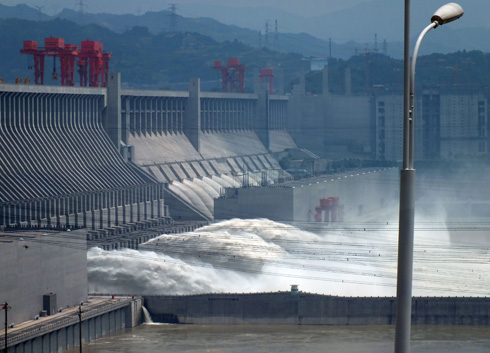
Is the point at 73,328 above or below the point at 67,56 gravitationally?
below

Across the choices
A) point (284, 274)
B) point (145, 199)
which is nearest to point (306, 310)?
point (284, 274)

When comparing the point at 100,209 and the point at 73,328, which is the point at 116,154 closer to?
the point at 100,209

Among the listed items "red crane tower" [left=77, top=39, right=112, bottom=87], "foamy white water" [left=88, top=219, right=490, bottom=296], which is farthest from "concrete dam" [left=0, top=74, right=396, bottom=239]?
"foamy white water" [left=88, top=219, right=490, bottom=296]

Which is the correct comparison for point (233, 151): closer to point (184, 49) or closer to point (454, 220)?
point (454, 220)

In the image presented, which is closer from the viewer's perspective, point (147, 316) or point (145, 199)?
point (147, 316)

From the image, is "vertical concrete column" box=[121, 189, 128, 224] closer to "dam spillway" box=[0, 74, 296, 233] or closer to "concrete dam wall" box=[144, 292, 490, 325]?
"dam spillway" box=[0, 74, 296, 233]

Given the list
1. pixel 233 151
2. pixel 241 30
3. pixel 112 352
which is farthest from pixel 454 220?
pixel 241 30
